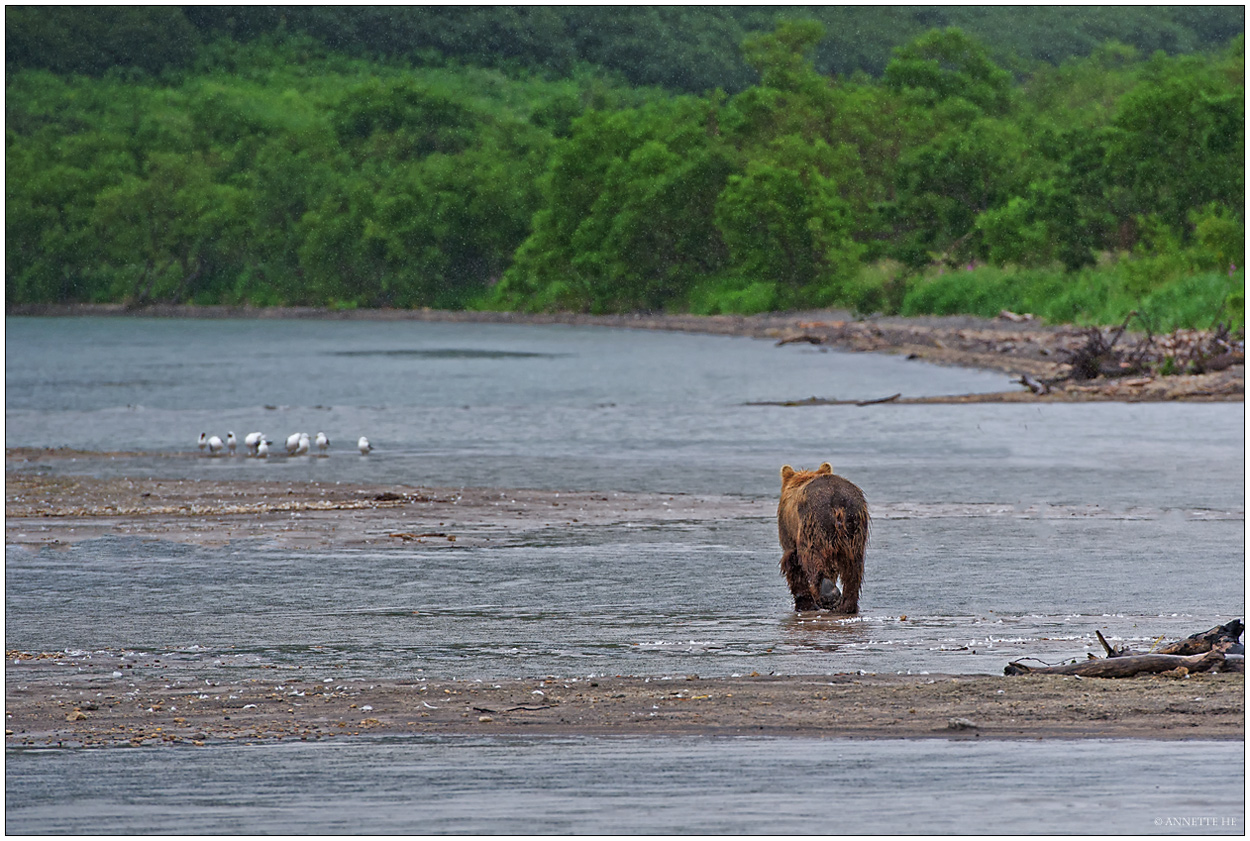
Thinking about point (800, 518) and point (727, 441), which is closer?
point (800, 518)

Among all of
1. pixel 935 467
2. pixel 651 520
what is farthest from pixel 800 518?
pixel 935 467

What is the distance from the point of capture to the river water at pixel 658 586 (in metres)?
6.68

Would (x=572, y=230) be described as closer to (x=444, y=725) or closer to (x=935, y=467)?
(x=935, y=467)

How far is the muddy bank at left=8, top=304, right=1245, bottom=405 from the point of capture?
34.1 metres

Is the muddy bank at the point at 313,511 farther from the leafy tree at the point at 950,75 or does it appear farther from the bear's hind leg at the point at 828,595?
the leafy tree at the point at 950,75

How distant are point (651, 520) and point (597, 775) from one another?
385 inches

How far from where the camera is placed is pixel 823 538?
418 inches

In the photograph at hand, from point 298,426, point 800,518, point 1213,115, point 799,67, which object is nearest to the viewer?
point 800,518

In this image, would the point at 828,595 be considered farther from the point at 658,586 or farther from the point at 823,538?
the point at 658,586

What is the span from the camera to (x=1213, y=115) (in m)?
62.6

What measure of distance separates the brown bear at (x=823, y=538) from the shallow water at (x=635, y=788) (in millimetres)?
3293

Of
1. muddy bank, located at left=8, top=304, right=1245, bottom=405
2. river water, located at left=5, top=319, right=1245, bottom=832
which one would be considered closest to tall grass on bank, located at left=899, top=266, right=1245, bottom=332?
muddy bank, located at left=8, top=304, right=1245, bottom=405

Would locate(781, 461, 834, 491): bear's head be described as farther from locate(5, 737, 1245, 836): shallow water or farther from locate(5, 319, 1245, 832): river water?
locate(5, 737, 1245, 836): shallow water

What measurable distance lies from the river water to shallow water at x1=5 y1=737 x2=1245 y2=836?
0.02m
